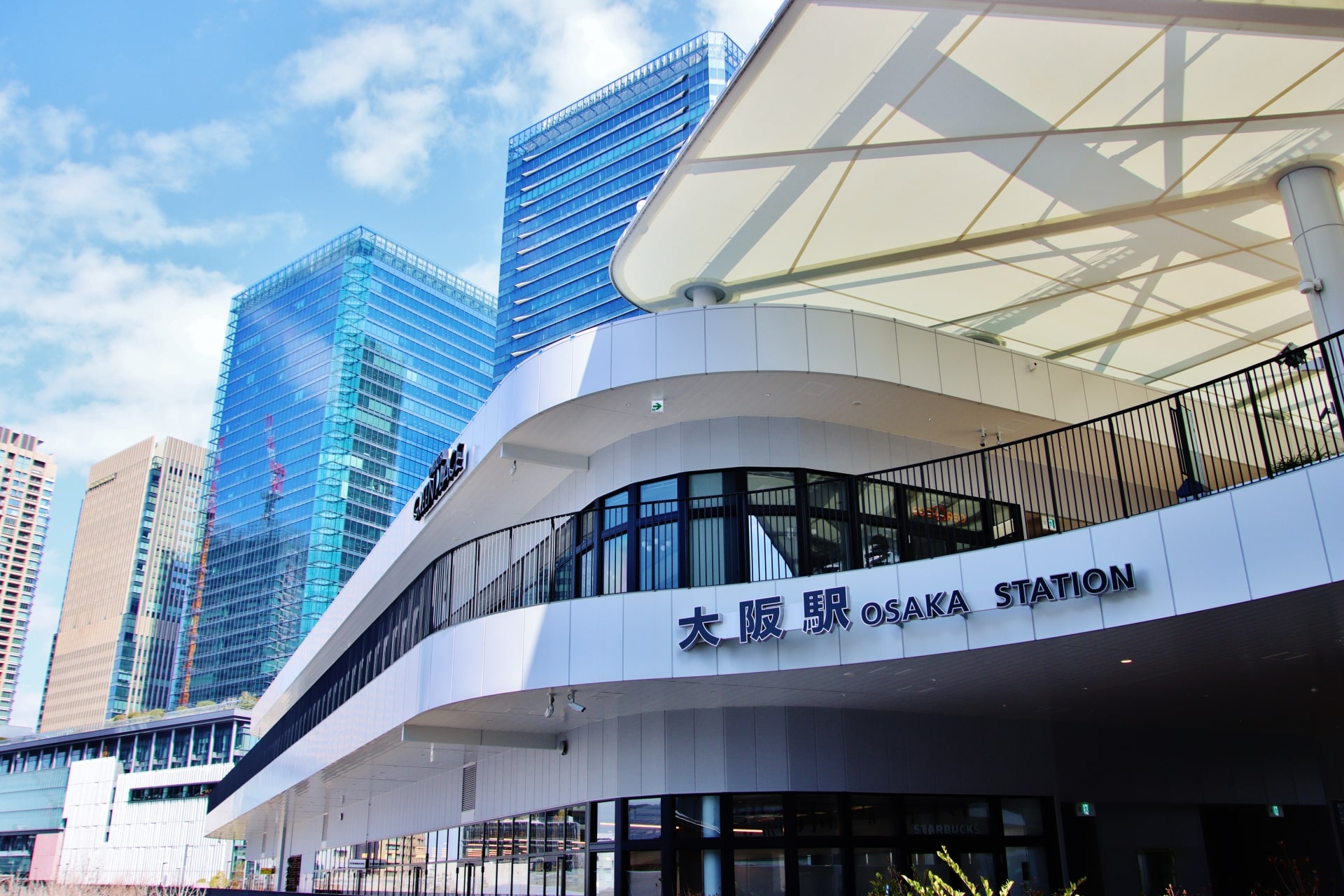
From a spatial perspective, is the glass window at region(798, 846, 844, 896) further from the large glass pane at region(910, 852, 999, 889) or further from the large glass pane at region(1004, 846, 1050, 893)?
the large glass pane at region(1004, 846, 1050, 893)

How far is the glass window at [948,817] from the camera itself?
46.6 ft

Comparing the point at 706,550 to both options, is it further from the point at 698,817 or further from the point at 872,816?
the point at 872,816

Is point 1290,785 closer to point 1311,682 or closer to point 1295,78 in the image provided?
point 1311,682

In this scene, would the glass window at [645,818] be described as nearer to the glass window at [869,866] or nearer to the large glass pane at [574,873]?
the large glass pane at [574,873]

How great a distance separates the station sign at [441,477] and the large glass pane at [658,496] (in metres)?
3.77

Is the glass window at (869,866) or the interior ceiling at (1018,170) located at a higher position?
the interior ceiling at (1018,170)

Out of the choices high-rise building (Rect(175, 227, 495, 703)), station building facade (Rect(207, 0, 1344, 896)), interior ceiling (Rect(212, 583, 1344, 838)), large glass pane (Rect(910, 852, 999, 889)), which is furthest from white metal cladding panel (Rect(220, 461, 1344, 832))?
high-rise building (Rect(175, 227, 495, 703))

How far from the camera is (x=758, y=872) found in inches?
517

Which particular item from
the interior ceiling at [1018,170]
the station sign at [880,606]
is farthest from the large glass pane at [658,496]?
the interior ceiling at [1018,170]

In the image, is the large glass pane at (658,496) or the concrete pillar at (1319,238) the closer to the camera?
the concrete pillar at (1319,238)

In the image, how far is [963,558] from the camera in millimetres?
10672

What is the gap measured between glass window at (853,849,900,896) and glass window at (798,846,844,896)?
0.24m

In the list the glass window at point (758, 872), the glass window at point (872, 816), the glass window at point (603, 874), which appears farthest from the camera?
the glass window at point (603, 874)

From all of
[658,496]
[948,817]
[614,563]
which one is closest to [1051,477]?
[658,496]
